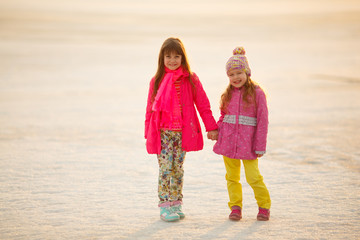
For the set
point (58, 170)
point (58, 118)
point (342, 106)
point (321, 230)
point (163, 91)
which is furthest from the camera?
point (342, 106)

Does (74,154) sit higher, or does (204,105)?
(204,105)

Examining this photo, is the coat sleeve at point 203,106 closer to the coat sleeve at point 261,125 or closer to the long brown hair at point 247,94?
the long brown hair at point 247,94

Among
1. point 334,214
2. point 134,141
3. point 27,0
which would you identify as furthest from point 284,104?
point 27,0

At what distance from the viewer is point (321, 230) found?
14.3ft

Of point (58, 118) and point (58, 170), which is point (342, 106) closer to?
point (58, 118)

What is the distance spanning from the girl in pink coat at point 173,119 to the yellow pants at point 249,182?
13.8 inches

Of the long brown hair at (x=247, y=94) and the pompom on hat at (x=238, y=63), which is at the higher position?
the pompom on hat at (x=238, y=63)

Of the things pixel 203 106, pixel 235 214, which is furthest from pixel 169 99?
pixel 235 214

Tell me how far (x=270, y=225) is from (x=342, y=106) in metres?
7.45

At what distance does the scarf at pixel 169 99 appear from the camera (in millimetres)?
4645

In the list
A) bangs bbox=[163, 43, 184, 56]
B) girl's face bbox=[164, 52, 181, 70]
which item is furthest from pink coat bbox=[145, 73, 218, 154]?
bangs bbox=[163, 43, 184, 56]

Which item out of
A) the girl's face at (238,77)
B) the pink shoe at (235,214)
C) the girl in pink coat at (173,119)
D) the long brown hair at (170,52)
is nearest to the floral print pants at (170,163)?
the girl in pink coat at (173,119)

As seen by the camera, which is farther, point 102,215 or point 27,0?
point 27,0

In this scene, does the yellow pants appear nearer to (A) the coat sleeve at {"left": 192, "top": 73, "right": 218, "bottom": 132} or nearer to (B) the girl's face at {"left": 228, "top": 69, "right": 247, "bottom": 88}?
(A) the coat sleeve at {"left": 192, "top": 73, "right": 218, "bottom": 132}
